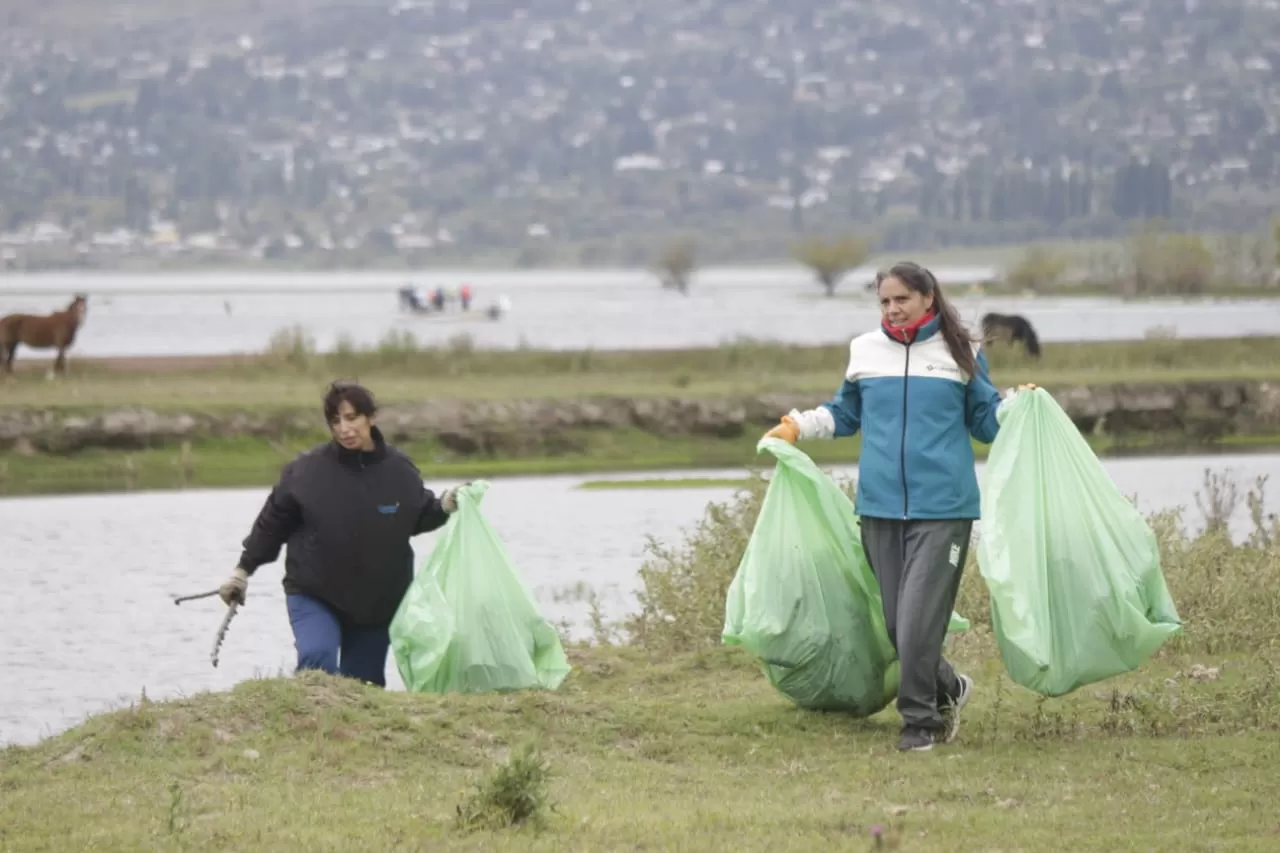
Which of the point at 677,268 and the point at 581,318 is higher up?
the point at 677,268

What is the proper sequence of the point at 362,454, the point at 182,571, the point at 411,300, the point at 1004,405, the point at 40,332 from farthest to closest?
the point at 411,300
the point at 40,332
the point at 182,571
the point at 362,454
the point at 1004,405

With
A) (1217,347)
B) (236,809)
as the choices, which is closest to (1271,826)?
(236,809)

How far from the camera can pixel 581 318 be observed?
106 metres

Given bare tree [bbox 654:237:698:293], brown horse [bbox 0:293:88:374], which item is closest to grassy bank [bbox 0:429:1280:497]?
brown horse [bbox 0:293:88:374]

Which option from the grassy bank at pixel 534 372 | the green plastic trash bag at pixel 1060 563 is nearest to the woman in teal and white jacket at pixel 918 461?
the green plastic trash bag at pixel 1060 563

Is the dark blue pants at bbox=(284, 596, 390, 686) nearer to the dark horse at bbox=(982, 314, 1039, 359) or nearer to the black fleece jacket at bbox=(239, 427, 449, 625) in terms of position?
the black fleece jacket at bbox=(239, 427, 449, 625)

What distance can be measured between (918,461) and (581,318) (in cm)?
9707

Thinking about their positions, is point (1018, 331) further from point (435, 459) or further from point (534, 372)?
point (435, 459)

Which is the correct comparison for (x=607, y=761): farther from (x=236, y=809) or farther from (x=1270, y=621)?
(x=1270, y=621)

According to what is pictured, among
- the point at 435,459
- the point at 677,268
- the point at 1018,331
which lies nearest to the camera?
the point at 435,459

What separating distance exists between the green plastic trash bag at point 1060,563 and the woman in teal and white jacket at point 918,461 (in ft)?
0.47

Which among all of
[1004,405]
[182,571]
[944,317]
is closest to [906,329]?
[944,317]

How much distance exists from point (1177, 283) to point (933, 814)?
3617 inches

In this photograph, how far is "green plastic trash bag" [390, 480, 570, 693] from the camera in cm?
1029
